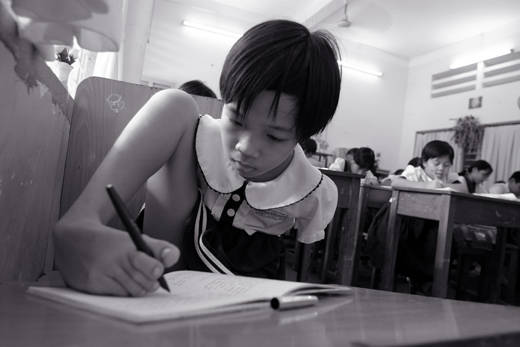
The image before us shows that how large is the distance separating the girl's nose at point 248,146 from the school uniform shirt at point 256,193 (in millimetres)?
101

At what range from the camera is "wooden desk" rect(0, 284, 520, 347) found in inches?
11.1

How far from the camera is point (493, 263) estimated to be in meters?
2.60

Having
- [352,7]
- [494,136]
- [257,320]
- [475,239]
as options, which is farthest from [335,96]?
[494,136]

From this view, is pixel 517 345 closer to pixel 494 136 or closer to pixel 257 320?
pixel 257 320

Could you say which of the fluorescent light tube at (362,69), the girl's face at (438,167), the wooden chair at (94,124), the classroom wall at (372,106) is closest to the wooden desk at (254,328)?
the wooden chair at (94,124)

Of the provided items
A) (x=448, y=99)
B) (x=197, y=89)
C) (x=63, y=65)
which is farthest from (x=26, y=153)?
(x=448, y=99)

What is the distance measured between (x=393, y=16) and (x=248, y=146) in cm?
653

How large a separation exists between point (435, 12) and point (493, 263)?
4.76 metres

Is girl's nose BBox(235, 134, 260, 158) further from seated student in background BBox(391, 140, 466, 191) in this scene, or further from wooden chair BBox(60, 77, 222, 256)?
seated student in background BBox(391, 140, 466, 191)

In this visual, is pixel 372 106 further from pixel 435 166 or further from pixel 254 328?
pixel 254 328

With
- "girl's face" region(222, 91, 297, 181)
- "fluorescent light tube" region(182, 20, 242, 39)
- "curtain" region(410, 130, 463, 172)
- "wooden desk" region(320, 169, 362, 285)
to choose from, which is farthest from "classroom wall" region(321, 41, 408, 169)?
"girl's face" region(222, 91, 297, 181)

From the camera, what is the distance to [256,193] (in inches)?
31.5

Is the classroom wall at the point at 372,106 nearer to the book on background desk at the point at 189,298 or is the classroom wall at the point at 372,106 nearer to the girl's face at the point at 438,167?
the girl's face at the point at 438,167

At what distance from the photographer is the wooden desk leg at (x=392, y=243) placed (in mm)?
2299
